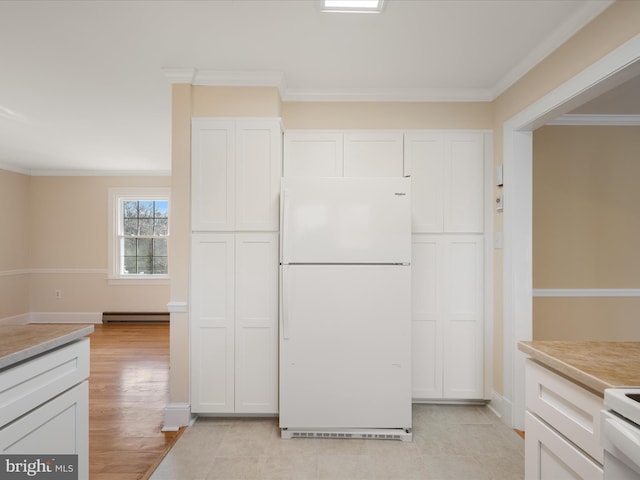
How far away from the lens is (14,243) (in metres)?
5.97

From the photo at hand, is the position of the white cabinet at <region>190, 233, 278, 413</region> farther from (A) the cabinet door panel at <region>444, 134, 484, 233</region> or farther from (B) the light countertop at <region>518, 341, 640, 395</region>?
(B) the light countertop at <region>518, 341, 640, 395</region>

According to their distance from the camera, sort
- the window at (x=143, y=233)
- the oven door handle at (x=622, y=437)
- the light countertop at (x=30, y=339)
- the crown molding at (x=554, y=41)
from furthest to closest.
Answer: the window at (x=143, y=233) < the crown molding at (x=554, y=41) < the light countertop at (x=30, y=339) < the oven door handle at (x=622, y=437)

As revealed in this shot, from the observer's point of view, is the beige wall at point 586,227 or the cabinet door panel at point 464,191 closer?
the cabinet door panel at point 464,191

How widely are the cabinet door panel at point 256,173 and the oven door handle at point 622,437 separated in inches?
83.4

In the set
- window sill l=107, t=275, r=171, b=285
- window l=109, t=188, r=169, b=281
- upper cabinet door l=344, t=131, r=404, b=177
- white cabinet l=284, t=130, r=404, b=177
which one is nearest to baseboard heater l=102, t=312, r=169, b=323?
window sill l=107, t=275, r=171, b=285

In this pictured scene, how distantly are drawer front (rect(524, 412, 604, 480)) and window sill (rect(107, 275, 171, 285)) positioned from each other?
5856 mm

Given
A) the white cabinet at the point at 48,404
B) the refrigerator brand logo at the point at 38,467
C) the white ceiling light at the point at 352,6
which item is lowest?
the refrigerator brand logo at the point at 38,467

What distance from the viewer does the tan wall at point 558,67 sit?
5.74ft

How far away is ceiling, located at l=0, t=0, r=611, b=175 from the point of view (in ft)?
6.47

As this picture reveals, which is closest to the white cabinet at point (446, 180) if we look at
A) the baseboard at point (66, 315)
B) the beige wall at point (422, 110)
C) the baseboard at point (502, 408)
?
the beige wall at point (422, 110)

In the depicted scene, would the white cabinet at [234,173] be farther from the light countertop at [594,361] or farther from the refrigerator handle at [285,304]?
the light countertop at [594,361]

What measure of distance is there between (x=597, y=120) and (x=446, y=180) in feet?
5.20

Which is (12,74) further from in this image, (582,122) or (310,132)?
(582,122)

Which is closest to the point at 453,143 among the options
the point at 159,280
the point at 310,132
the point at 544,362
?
the point at 310,132
